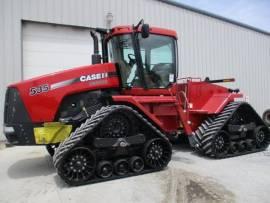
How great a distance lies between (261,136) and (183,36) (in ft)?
19.1

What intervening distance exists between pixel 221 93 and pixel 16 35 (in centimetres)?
576

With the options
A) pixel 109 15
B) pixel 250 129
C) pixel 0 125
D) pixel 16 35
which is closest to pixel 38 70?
pixel 16 35

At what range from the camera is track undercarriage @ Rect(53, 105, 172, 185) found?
4.81 metres

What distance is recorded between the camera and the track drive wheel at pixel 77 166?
4.73 meters

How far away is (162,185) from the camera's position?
190 inches

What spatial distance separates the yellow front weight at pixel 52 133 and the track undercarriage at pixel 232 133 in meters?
2.79

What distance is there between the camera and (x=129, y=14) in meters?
11.2

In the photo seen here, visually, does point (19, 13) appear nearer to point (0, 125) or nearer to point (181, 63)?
point (0, 125)

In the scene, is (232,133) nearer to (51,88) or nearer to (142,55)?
(142,55)

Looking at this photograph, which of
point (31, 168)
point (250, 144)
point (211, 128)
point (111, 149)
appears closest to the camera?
point (111, 149)

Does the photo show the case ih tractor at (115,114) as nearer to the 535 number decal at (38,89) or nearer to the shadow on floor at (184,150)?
→ the 535 number decal at (38,89)

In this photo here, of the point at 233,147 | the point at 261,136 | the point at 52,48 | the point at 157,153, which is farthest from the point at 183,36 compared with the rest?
the point at 157,153

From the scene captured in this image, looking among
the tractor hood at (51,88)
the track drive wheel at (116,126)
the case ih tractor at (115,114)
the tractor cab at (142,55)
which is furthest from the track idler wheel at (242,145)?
the tractor hood at (51,88)

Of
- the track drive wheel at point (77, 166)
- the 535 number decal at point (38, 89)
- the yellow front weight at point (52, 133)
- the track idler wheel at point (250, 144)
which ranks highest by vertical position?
the 535 number decal at point (38, 89)
